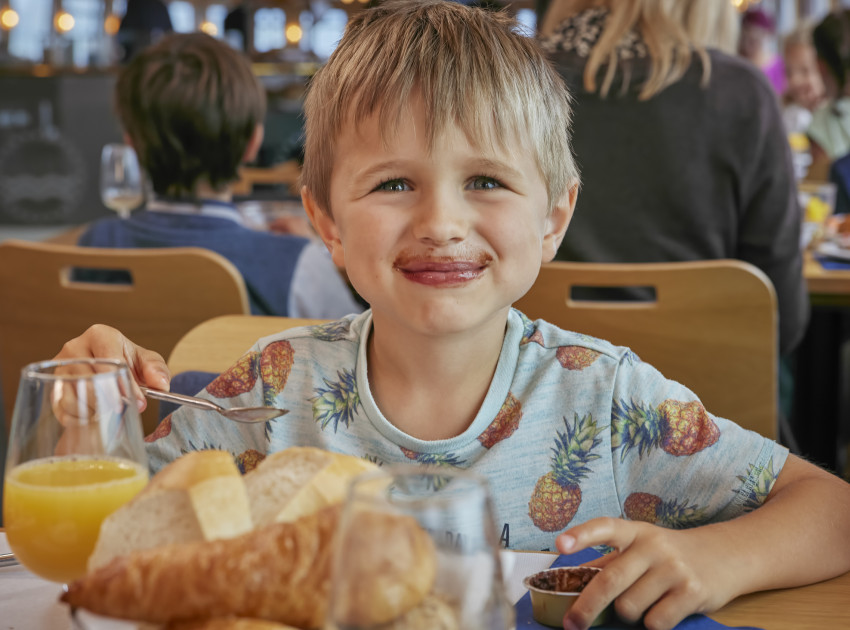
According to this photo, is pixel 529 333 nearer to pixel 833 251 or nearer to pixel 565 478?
pixel 565 478

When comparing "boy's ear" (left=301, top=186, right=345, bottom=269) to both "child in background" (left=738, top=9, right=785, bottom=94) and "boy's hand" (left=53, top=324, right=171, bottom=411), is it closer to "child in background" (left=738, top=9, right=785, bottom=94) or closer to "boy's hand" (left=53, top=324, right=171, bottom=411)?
"boy's hand" (left=53, top=324, right=171, bottom=411)

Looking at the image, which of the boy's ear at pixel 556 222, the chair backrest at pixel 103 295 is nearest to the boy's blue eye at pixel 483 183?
the boy's ear at pixel 556 222

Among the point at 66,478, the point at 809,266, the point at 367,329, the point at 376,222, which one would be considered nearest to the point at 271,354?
the point at 367,329

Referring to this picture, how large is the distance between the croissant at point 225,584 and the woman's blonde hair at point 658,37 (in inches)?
56.4

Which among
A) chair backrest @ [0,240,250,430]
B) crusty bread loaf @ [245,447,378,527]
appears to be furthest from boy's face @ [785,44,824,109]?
crusty bread loaf @ [245,447,378,527]

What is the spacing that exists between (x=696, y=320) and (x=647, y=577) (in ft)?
2.49

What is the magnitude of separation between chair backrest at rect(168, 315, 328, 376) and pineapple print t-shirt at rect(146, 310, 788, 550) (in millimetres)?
83

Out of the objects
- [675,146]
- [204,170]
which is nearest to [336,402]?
[675,146]

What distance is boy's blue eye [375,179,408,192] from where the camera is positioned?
0.87 meters

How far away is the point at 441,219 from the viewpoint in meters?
0.83

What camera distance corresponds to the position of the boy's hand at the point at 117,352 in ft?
2.78

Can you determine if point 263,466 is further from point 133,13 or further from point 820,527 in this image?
point 133,13

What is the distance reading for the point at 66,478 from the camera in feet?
1.85

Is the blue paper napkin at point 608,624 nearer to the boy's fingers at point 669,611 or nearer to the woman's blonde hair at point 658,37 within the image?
the boy's fingers at point 669,611
